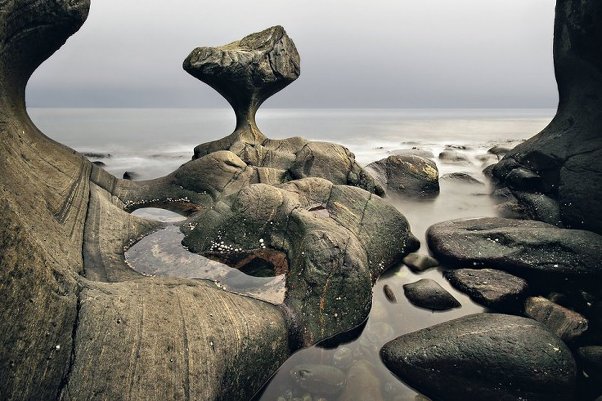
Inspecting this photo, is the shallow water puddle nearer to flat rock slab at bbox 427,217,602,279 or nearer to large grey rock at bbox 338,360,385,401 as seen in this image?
large grey rock at bbox 338,360,385,401

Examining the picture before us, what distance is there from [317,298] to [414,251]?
4.83m

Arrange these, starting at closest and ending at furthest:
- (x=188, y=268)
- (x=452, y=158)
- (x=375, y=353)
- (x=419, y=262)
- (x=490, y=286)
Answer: (x=375, y=353) < (x=490, y=286) < (x=188, y=268) < (x=419, y=262) < (x=452, y=158)

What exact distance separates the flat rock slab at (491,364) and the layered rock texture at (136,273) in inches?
67.1

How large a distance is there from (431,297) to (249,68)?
17.8 meters


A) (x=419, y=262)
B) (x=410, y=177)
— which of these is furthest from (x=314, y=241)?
(x=410, y=177)

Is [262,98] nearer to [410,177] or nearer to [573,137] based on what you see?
[410,177]

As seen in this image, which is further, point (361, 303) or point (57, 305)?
point (361, 303)

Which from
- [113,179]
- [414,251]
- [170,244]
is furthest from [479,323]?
[113,179]

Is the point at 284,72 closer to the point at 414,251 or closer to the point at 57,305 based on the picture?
the point at 414,251

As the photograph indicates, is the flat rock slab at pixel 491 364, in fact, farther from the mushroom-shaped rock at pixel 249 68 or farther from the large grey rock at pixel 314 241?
the mushroom-shaped rock at pixel 249 68

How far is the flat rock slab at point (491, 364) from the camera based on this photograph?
5.41 metres

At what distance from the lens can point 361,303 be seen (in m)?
7.41

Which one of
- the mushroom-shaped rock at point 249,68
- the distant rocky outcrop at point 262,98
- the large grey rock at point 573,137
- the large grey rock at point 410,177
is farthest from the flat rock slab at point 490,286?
the mushroom-shaped rock at point 249,68

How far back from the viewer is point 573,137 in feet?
43.7
